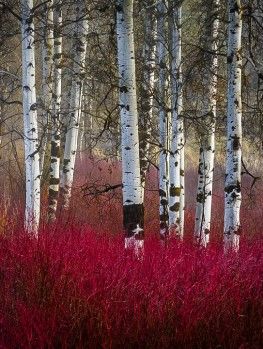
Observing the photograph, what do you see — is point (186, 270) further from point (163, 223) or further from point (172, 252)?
point (163, 223)

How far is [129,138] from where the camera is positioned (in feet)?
16.1

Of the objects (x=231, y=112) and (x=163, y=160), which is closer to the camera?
(x=231, y=112)

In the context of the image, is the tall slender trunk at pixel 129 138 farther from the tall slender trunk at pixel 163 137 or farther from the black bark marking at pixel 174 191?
the tall slender trunk at pixel 163 137

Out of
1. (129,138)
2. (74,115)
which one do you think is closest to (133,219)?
(129,138)

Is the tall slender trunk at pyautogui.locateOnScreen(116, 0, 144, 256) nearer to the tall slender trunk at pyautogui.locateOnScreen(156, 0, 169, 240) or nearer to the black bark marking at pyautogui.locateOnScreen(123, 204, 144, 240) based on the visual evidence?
the black bark marking at pyautogui.locateOnScreen(123, 204, 144, 240)

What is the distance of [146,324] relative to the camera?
3.31m

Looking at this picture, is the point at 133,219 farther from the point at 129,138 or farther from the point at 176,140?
the point at 176,140

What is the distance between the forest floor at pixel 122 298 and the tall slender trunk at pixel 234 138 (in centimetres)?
44

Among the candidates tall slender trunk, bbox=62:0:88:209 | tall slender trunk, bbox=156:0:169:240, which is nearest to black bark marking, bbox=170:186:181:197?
tall slender trunk, bbox=156:0:169:240

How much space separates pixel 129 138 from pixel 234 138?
146cm

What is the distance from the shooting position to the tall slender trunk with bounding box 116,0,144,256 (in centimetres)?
489

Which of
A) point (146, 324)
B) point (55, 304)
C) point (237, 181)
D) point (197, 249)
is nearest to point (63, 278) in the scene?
point (55, 304)

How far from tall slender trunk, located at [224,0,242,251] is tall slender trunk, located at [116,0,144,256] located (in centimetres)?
128

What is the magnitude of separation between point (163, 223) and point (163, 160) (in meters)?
1.31
